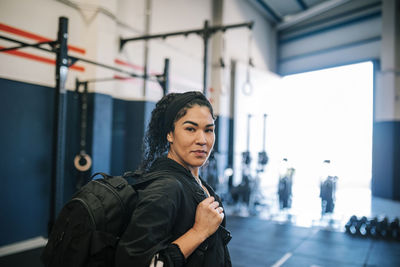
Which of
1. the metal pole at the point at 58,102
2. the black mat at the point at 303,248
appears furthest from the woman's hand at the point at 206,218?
the black mat at the point at 303,248

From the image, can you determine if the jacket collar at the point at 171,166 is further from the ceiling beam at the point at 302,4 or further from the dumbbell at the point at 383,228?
the ceiling beam at the point at 302,4

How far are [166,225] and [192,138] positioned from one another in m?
0.36

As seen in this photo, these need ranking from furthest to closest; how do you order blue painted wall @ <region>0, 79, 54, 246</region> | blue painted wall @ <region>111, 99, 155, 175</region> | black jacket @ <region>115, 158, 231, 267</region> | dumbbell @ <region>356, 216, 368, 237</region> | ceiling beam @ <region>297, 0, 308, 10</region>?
ceiling beam @ <region>297, 0, 308, 10</region>, blue painted wall @ <region>111, 99, 155, 175</region>, dumbbell @ <region>356, 216, 368, 237</region>, blue painted wall @ <region>0, 79, 54, 246</region>, black jacket @ <region>115, 158, 231, 267</region>

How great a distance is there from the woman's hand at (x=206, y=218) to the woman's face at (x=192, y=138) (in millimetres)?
184

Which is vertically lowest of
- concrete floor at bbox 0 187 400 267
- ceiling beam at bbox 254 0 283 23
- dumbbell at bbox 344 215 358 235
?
concrete floor at bbox 0 187 400 267

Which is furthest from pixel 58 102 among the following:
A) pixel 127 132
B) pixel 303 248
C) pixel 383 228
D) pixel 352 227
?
pixel 383 228

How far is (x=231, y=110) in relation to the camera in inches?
323

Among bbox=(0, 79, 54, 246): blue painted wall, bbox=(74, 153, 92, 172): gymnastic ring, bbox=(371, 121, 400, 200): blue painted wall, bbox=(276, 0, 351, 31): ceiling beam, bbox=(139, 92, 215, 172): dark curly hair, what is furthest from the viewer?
bbox=(276, 0, 351, 31): ceiling beam

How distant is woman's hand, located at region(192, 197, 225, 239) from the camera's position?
3.19ft

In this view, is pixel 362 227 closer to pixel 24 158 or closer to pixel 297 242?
pixel 297 242

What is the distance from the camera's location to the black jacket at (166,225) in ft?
2.65

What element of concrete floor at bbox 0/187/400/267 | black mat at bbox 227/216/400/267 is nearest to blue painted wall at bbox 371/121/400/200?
concrete floor at bbox 0/187/400/267

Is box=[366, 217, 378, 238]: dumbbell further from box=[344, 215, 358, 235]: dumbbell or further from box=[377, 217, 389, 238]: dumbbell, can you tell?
box=[344, 215, 358, 235]: dumbbell

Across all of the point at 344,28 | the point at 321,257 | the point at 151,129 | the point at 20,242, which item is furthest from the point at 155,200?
the point at 344,28
